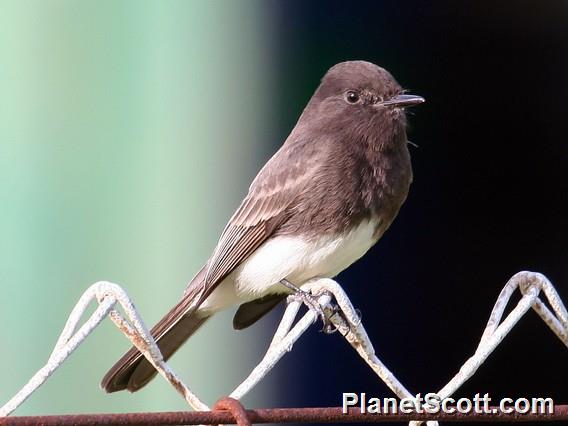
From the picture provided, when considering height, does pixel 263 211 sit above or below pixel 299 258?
above

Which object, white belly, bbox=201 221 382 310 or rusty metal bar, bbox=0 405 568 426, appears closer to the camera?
rusty metal bar, bbox=0 405 568 426

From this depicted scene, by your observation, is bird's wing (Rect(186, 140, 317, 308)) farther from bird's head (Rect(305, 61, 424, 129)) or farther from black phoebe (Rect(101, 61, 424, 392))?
bird's head (Rect(305, 61, 424, 129))

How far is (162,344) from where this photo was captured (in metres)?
2.47

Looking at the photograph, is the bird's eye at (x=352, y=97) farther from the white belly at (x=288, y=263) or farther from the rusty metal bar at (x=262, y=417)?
the rusty metal bar at (x=262, y=417)

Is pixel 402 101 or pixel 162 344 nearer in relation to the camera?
pixel 162 344

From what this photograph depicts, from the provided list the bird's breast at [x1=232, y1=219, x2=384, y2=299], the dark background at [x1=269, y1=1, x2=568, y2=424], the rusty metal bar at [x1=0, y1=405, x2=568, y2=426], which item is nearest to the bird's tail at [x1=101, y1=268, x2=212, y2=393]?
the bird's breast at [x1=232, y1=219, x2=384, y2=299]

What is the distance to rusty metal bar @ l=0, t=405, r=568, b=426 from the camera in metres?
1.20

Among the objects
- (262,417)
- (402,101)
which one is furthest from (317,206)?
(262,417)

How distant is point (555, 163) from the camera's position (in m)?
3.93

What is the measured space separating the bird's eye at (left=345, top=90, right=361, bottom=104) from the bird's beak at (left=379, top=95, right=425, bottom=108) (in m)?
0.08

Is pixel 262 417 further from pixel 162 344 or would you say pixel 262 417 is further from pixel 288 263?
pixel 288 263

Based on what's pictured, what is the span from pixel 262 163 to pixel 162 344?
4.24 feet

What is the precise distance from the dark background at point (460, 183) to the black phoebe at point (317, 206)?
3.12 ft

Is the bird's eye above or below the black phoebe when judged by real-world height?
above
